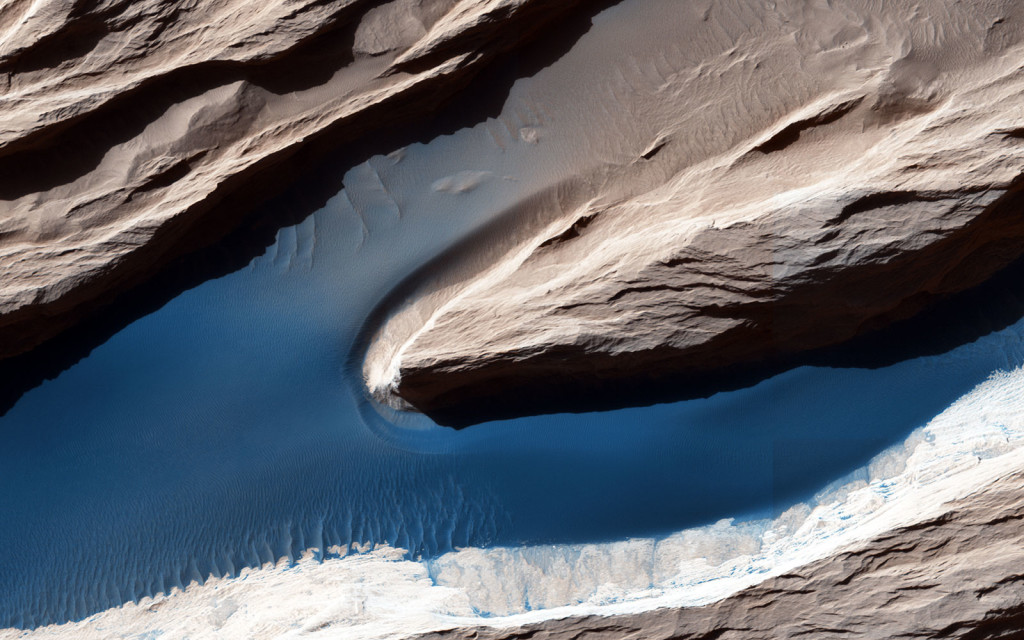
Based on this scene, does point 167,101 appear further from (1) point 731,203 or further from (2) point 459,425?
(1) point 731,203

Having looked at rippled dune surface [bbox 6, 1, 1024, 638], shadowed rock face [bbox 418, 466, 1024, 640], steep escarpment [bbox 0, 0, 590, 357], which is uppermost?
steep escarpment [bbox 0, 0, 590, 357]

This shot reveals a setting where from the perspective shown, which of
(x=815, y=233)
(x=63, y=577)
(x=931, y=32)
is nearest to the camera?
(x=815, y=233)

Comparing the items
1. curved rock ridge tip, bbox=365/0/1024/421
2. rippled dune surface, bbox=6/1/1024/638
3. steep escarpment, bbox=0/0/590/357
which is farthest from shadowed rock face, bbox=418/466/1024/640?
steep escarpment, bbox=0/0/590/357

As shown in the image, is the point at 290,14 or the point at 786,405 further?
the point at 786,405

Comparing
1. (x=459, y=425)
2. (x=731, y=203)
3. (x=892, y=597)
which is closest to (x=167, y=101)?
(x=459, y=425)

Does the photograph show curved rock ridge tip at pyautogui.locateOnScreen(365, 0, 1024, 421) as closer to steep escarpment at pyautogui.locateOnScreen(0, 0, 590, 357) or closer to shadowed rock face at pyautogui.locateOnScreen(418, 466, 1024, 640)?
steep escarpment at pyautogui.locateOnScreen(0, 0, 590, 357)

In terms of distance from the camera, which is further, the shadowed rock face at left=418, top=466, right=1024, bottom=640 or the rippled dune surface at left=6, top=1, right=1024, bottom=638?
the rippled dune surface at left=6, top=1, right=1024, bottom=638

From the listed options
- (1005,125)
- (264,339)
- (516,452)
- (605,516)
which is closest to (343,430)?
(264,339)

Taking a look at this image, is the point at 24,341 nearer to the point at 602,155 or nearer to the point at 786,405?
the point at 602,155
